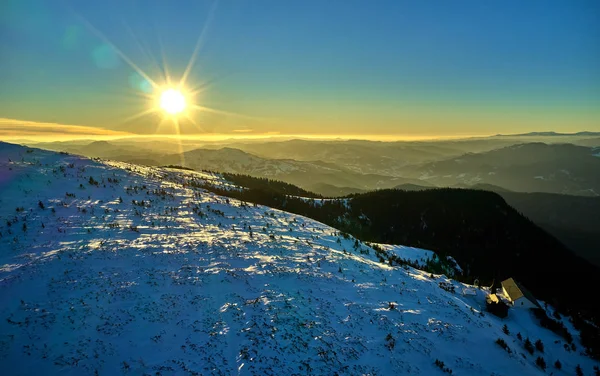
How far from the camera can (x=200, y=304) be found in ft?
40.9

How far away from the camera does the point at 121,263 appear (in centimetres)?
1409

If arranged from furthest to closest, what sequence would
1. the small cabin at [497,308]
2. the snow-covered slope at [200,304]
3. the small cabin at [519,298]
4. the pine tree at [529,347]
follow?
1. the small cabin at [519,298]
2. the small cabin at [497,308]
3. the pine tree at [529,347]
4. the snow-covered slope at [200,304]

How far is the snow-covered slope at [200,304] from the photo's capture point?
9.88 meters

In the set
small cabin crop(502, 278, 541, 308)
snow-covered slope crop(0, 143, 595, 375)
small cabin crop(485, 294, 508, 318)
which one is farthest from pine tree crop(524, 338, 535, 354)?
small cabin crop(502, 278, 541, 308)

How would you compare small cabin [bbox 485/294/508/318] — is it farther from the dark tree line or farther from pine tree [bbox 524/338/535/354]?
the dark tree line

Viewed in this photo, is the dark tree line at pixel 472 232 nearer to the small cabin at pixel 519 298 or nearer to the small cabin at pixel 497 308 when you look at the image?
the small cabin at pixel 519 298

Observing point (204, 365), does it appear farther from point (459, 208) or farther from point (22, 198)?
point (459, 208)

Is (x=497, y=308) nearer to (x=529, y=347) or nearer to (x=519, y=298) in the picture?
(x=529, y=347)

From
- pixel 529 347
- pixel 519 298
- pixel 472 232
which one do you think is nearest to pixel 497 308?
pixel 529 347

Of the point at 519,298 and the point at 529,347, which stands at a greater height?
the point at 529,347

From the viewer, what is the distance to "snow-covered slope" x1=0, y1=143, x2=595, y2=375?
9875 mm

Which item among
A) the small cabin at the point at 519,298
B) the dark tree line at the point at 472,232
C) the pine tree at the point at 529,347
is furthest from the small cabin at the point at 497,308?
the dark tree line at the point at 472,232

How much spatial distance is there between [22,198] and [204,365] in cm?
1950

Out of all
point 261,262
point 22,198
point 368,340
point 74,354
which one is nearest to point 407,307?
point 368,340
